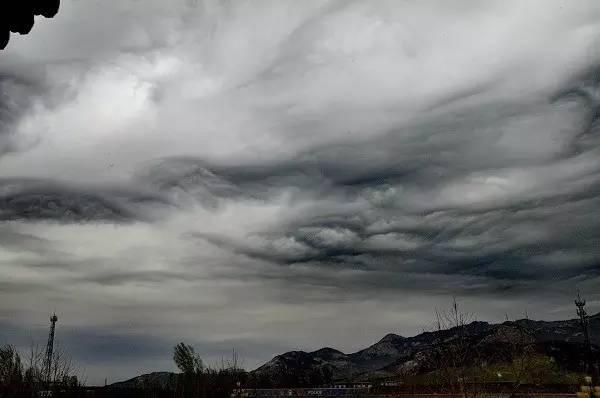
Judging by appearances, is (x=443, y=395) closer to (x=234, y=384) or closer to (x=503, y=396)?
(x=503, y=396)

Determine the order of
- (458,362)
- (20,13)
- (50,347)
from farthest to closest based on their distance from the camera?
(50,347) → (458,362) → (20,13)

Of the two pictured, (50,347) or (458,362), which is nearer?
(458,362)

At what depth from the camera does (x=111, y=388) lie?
55.8 metres

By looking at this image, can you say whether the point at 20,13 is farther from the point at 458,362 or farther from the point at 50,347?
the point at 50,347

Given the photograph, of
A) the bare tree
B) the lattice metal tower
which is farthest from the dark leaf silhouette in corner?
the lattice metal tower

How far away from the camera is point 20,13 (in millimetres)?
3535

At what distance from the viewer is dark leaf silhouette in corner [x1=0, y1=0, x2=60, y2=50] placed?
3.49m

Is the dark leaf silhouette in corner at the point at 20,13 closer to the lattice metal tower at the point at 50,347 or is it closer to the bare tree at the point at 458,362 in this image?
the bare tree at the point at 458,362

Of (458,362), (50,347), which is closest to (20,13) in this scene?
(458,362)

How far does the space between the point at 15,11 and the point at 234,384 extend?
6627 cm

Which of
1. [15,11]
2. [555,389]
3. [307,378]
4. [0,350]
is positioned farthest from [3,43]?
[307,378]

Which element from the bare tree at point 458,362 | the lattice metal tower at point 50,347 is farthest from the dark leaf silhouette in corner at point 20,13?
the lattice metal tower at point 50,347

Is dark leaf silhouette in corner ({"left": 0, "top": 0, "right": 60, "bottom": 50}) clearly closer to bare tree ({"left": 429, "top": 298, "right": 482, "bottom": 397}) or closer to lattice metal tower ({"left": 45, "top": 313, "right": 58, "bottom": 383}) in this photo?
bare tree ({"left": 429, "top": 298, "right": 482, "bottom": 397})

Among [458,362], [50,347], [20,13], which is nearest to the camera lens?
[20,13]
